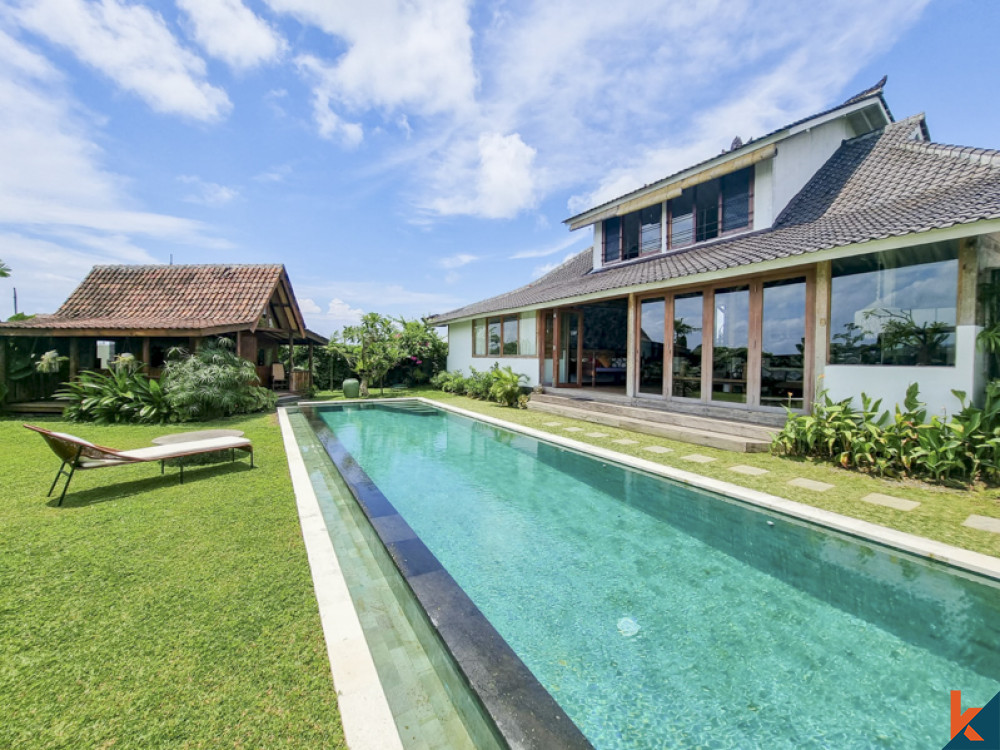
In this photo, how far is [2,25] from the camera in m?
7.09

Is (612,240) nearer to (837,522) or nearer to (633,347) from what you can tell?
(633,347)

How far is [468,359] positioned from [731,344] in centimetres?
1137

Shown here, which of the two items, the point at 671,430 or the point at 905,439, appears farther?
the point at 671,430

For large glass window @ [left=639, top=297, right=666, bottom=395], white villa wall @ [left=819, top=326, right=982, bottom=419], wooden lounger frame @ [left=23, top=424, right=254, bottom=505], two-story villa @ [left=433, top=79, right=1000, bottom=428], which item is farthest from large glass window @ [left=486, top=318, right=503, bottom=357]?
wooden lounger frame @ [left=23, top=424, right=254, bottom=505]

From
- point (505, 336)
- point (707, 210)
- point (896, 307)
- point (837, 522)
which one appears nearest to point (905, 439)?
point (896, 307)

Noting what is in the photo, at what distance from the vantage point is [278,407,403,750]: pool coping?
1.65m

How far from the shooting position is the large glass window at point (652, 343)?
32.9 feet

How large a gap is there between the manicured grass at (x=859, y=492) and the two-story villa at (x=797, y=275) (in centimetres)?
162

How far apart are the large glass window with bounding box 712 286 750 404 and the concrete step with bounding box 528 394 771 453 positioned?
107cm

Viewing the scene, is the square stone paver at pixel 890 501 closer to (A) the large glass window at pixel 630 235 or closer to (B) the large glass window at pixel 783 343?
(B) the large glass window at pixel 783 343

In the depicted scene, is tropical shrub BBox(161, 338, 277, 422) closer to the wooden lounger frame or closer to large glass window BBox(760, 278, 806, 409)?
the wooden lounger frame

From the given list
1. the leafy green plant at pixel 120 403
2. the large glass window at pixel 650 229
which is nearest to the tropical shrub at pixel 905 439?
the large glass window at pixel 650 229

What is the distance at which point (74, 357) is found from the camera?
12023mm

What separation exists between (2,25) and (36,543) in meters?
9.82
